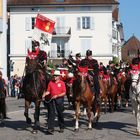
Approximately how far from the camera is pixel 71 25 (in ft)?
229

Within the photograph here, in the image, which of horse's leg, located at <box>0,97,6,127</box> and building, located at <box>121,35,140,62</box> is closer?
horse's leg, located at <box>0,97,6,127</box>

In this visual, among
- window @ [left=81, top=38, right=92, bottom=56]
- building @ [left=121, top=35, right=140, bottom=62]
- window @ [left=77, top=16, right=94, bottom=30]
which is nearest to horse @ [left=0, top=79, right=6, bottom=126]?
window @ [left=81, top=38, right=92, bottom=56]

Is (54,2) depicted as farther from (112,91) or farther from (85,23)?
(112,91)

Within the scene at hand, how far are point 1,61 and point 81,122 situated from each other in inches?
1141

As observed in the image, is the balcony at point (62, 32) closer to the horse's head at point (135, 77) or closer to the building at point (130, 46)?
the horse's head at point (135, 77)

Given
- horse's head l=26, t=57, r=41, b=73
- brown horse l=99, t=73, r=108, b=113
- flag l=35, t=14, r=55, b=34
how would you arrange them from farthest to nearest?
brown horse l=99, t=73, r=108, b=113 < flag l=35, t=14, r=55, b=34 < horse's head l=26, t=57, r=41, b=73

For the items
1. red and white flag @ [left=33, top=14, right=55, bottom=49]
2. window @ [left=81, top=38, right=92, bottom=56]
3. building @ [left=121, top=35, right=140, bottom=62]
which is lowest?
red and white flag @ [left=33, top=14, right=55, bottom=49]

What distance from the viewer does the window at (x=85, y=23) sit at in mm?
69375

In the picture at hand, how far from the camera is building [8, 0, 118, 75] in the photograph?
69250 millimetres

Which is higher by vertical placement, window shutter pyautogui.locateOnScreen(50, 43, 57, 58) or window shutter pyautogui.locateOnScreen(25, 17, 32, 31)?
window shutter pyautogui.locateOnScreen(25, 17, 32, 31)

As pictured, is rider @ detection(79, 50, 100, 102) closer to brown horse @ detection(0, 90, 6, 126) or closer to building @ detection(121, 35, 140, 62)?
brown horse @ detection(0, 90, 6, 126)

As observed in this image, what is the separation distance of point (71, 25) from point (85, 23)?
6.50 feet

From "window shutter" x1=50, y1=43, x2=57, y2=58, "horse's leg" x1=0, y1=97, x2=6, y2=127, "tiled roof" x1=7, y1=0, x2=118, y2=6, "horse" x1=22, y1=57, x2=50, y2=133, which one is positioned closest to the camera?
"horse" x1=22, y1=57, x2=50, y2=133

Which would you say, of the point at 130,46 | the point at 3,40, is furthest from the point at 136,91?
the point at 130,46
